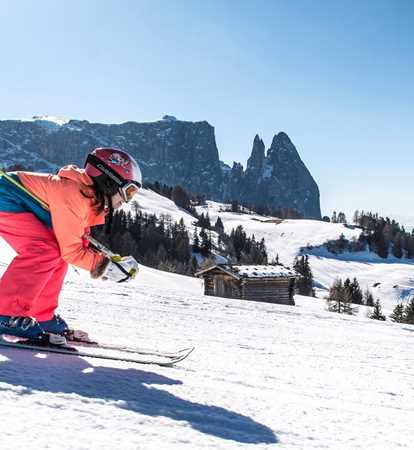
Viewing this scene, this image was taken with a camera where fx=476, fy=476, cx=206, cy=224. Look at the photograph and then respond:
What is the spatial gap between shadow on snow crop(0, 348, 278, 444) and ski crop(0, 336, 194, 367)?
0.21 metres

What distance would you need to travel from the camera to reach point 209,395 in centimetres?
240

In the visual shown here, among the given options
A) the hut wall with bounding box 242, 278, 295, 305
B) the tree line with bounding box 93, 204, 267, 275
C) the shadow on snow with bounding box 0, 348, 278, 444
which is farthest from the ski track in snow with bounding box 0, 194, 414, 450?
the tree line with bounding box 93, 204, 267, 275

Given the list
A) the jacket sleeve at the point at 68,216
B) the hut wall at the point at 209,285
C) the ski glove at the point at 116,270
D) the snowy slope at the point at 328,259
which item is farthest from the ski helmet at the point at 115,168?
the snowy slope at the point at 328,259

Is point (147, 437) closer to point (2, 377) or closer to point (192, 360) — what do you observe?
point (2, 377)

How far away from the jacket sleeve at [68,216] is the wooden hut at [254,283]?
32.1m

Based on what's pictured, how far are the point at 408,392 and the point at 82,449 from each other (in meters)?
2.59

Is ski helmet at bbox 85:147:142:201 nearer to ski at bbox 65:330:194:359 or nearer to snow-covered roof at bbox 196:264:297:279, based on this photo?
ski at bbox 65:330:194:359

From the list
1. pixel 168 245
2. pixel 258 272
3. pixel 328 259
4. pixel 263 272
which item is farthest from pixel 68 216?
pixel 328 259

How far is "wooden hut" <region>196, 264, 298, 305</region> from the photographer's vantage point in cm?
3519

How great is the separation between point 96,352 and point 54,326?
0.50 m

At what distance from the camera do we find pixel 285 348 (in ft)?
14.9

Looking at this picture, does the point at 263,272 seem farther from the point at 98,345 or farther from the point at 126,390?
the point at 126,390

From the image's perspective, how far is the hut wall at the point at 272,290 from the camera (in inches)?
1416

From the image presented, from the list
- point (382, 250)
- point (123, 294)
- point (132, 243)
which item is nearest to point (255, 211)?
point (382, 250)
